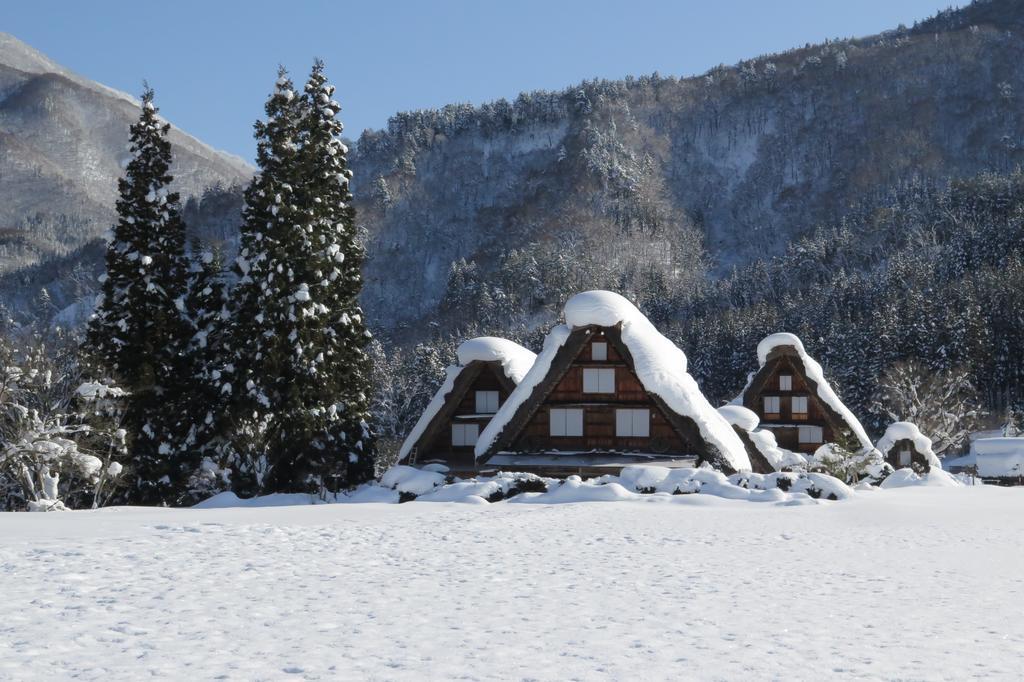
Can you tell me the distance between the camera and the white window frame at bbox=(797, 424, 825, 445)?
44.6 m

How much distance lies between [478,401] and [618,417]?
827 centimetres

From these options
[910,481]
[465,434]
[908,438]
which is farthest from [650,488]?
[908,438]

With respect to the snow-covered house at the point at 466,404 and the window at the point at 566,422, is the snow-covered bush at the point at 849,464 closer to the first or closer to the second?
the window at the point at 566,422

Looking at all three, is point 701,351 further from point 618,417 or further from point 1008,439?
point 618,417

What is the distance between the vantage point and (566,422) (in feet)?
99.4

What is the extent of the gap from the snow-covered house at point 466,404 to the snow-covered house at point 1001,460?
31.5 m

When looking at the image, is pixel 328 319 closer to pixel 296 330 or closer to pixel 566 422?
pixel 296 330

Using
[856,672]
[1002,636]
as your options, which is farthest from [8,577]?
[1002,636]

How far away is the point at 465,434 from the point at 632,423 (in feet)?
29.7

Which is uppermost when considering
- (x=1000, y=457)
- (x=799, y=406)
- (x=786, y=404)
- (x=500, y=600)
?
(x=786, y=404)

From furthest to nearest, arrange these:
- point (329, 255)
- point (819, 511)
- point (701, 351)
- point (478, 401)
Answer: point (701, 351)
point (478, 401)
point (329, 255)
point (819, 511)

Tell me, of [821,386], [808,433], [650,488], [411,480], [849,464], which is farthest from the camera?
[808,433]

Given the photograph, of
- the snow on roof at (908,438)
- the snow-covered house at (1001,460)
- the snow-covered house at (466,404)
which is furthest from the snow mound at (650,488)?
the snow-covered house at (1001,460)

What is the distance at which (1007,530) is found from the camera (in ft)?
59.3
